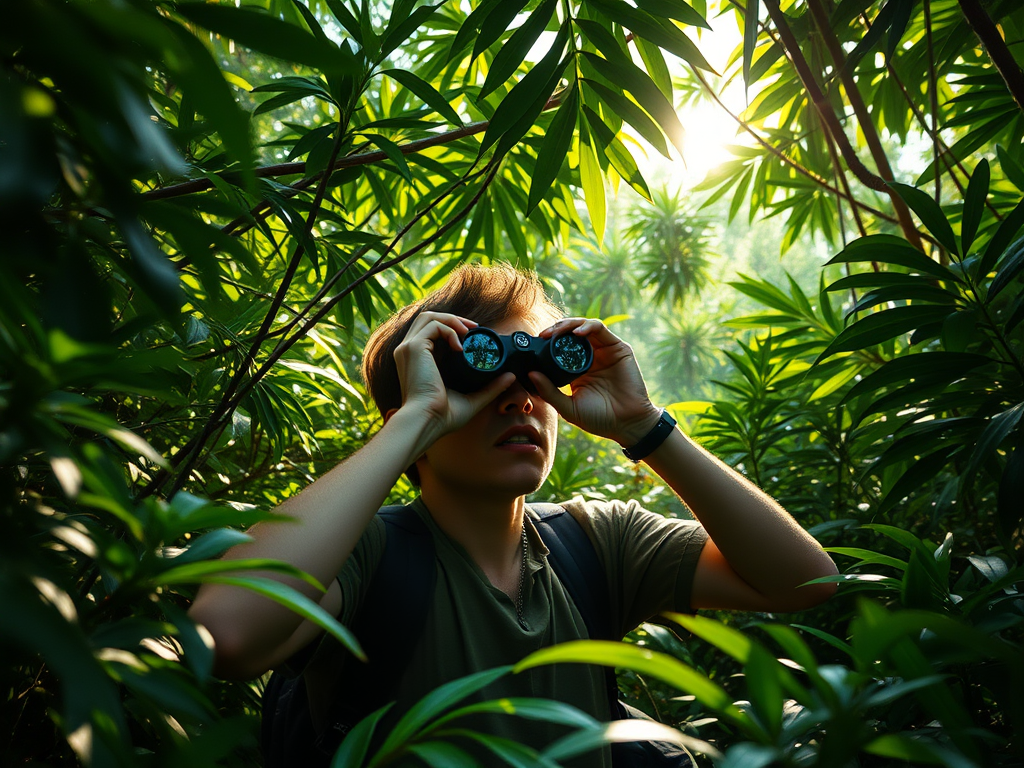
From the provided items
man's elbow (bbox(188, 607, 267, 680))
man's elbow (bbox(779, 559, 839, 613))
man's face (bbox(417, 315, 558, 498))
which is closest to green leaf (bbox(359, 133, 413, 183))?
man's face (bbox(417, 315, 558, 498))

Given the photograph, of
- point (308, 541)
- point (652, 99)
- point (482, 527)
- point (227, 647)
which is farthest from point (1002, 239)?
point (227, 647)

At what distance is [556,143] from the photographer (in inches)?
37.6

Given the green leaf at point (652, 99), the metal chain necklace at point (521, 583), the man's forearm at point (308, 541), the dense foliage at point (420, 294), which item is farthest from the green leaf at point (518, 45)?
the metal chain necklace at point (521, 583)

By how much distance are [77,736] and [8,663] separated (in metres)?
0.08

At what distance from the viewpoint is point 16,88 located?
0.29m

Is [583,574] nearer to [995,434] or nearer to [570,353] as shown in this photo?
[570,353]

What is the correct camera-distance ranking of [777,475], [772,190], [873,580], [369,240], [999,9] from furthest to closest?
[772,190], [777,475], [369,240], [999,9], [873,580]

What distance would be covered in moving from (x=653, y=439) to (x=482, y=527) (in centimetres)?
28

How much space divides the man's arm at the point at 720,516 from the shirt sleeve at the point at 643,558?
0.02 m

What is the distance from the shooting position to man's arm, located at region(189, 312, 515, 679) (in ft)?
2.34

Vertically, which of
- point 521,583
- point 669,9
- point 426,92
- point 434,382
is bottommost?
point 521,583

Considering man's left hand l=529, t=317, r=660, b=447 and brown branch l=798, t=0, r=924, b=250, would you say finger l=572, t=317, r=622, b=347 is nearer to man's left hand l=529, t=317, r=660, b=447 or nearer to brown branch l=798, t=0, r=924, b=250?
man's left hand l=529, t=317, r=660, b=447

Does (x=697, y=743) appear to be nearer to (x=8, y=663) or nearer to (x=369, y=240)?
(x=8, y=663)

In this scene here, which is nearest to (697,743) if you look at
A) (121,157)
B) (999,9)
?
(121,157)
